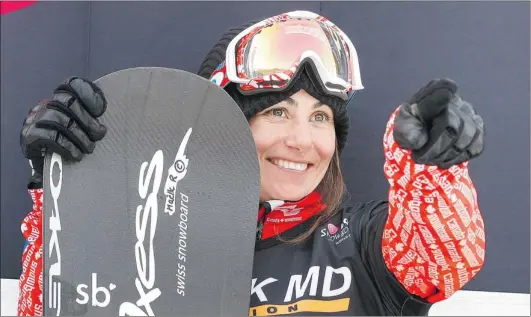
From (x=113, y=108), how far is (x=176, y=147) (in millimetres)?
183

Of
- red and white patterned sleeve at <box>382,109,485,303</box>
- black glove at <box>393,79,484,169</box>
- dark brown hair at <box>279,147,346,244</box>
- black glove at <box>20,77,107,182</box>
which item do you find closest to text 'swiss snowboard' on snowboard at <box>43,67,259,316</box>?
black glove at <box>20,77,107,182</box>

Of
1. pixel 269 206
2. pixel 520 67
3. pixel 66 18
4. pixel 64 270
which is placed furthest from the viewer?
pixel 66 18

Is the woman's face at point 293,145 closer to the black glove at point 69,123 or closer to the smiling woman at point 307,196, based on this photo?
the smiling woman at point 307,196

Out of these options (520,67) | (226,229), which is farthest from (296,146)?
(520,67)

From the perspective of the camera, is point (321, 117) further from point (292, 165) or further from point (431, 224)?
point (431, 224)

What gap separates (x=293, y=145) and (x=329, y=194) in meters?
0.22

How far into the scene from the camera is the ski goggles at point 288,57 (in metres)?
1.97

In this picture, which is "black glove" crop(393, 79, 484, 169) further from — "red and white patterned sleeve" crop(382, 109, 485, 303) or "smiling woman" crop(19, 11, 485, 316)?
"smiling woman" crop(19, 11, 485, 316)

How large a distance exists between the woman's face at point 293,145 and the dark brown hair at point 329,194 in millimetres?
78

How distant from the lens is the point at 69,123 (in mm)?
1836

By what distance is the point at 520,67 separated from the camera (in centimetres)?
251

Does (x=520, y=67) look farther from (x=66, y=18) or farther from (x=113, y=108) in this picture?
(x=66, y=18)

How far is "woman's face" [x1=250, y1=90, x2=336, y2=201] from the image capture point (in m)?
1.97

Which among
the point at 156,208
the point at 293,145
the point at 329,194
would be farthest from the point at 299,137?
the point at 156,208
